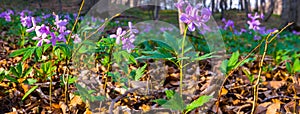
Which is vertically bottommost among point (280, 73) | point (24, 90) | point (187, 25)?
point (280, 73)

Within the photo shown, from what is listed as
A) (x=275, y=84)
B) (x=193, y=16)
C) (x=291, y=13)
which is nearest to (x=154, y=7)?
(x=291, y=13)

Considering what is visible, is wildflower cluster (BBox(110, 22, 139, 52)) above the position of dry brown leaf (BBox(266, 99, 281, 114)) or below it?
above

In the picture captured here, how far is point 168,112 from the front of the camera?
124 centimetres

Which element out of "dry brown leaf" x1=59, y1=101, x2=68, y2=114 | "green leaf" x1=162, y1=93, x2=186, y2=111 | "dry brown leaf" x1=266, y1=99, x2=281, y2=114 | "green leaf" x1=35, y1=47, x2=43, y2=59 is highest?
"green leaf" x1=35, y1=47, x2=43, y2=59

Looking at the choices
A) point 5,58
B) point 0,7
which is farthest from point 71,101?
point 0,7

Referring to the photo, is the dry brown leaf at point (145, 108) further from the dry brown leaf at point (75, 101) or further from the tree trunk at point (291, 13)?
the tree trunk at point (291, 13)

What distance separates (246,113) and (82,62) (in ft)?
3.67

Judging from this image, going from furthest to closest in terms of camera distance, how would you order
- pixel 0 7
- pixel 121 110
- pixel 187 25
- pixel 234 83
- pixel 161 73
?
1. pixel 0 7
2. pixel 161 73
3. pixel 234 83
4. pixel 121 110
5. pixel 187 25

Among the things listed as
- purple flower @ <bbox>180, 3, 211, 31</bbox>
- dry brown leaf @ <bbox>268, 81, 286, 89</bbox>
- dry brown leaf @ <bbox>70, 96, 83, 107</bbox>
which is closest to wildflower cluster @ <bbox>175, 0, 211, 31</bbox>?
purple flower @ <bbox>180, 3, 211, 31</bbox>

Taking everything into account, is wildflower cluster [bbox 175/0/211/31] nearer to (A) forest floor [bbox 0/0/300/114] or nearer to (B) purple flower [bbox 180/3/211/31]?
(B) purple flower [bbox 180/3/211/31]

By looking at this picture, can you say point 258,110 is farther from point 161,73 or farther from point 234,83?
point 161,73

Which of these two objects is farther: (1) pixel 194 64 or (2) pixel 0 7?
(2) pixel 0 7

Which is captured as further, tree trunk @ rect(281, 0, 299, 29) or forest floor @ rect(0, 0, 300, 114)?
tree trunk @ rect(281, 0, 299, 29)

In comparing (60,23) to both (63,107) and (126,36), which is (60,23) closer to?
(126,36)
